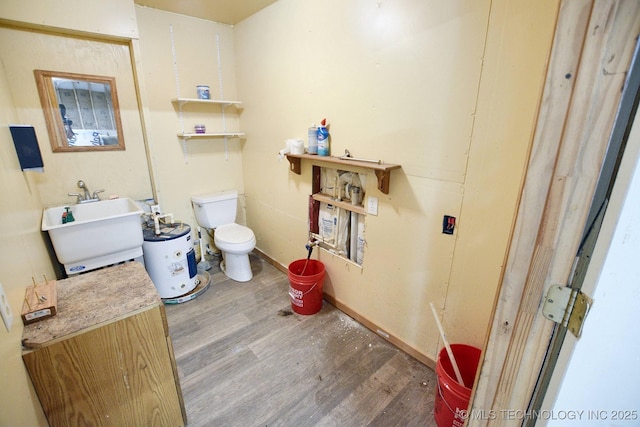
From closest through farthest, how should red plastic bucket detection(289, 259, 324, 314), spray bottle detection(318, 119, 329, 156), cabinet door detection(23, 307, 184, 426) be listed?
cabinet door detection(23, 307, 184, 426) → spray bottle detection(318, 119, 329, 156) → red plastic bucket detection(289, 259, 324, 314)

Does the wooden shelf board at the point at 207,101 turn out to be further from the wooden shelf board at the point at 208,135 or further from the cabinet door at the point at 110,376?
the cabinet door at the point at 110,376

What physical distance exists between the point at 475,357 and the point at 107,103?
3150mm

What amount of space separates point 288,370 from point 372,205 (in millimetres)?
1183

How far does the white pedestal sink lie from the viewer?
1.85 metres

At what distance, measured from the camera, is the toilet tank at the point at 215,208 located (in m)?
2.84

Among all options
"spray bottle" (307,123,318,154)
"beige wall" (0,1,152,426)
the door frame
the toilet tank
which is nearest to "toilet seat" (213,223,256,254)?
the toilet tank

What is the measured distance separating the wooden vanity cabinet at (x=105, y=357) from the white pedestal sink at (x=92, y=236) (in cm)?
66

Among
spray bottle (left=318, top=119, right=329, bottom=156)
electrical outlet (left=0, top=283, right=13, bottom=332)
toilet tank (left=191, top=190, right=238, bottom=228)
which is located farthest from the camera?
toilet tank (left=191, top=190, right=238, bottom=228)

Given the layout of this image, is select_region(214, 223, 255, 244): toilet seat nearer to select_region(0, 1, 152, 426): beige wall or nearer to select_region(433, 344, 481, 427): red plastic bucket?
select_region(0, 1, 152, 426): beige wall

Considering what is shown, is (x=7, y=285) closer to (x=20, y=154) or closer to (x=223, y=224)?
(x=20, y=154)

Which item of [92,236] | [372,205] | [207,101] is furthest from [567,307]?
[207,101]

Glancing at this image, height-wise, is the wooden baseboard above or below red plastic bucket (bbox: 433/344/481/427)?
below

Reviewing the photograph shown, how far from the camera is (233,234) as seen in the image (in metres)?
2.73

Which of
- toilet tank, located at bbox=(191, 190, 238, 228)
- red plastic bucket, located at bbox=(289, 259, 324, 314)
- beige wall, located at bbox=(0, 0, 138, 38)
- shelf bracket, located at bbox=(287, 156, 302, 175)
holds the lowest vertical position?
red plastic bucket, located at bbox=(289, 259, 324, 314)
